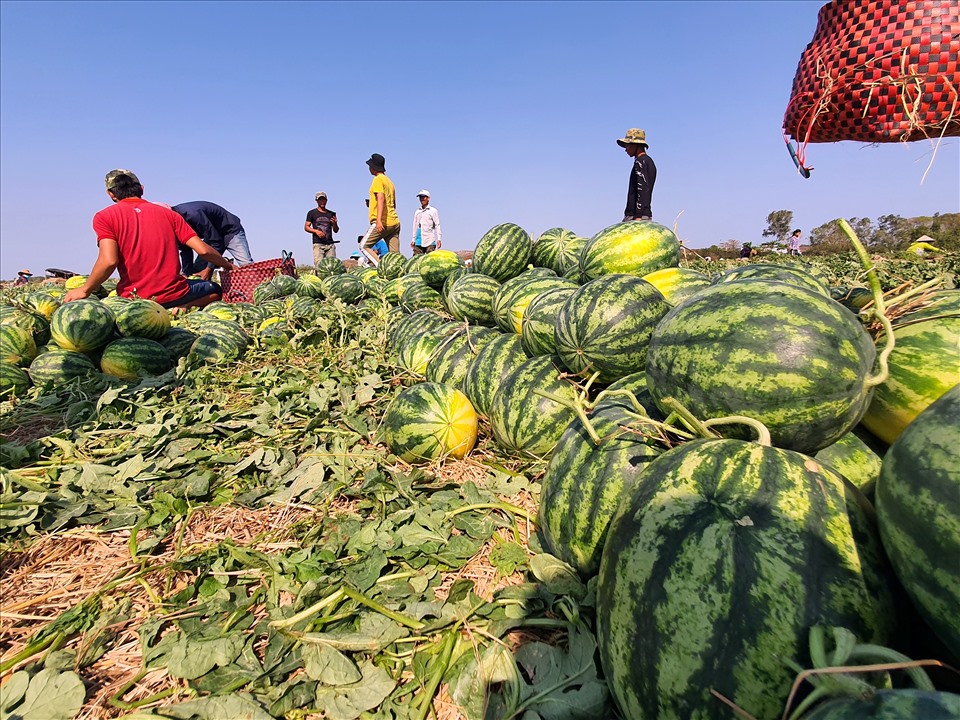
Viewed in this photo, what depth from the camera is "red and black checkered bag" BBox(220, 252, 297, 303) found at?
849 cm

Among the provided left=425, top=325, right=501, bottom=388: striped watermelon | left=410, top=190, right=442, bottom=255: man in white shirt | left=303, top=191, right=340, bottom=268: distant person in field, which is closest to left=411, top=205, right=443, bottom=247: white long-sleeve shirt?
left=410, top=190, right=442, bottom=255: man in white shirt

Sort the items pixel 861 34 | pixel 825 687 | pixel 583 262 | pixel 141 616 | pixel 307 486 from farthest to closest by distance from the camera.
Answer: pixel 583 262
pixel 307 486
pixel 861 34
pixel 141 616
pixel 825 687

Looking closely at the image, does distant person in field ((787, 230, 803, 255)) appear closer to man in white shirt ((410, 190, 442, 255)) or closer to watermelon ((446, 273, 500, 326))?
man in white shirt ((410, 190, 442, 255))

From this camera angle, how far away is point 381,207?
1059cm

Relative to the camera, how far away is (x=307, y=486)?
264 cm

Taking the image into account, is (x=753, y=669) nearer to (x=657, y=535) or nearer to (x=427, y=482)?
(x=657, y=535)

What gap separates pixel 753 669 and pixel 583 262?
109 inches

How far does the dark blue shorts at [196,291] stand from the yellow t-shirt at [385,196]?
4416 millimetres

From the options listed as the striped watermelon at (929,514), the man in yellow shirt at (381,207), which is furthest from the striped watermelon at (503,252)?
the man in yellow shirt at (381,207)

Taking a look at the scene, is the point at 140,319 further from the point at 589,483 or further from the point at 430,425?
the point at 589,483

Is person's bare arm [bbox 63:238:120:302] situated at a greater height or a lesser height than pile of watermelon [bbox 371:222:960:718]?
greater

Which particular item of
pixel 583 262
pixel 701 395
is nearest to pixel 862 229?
pixel 583 262

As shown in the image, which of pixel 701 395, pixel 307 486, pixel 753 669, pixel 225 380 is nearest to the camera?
pixel 753 669

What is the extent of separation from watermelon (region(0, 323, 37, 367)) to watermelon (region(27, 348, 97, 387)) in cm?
36
